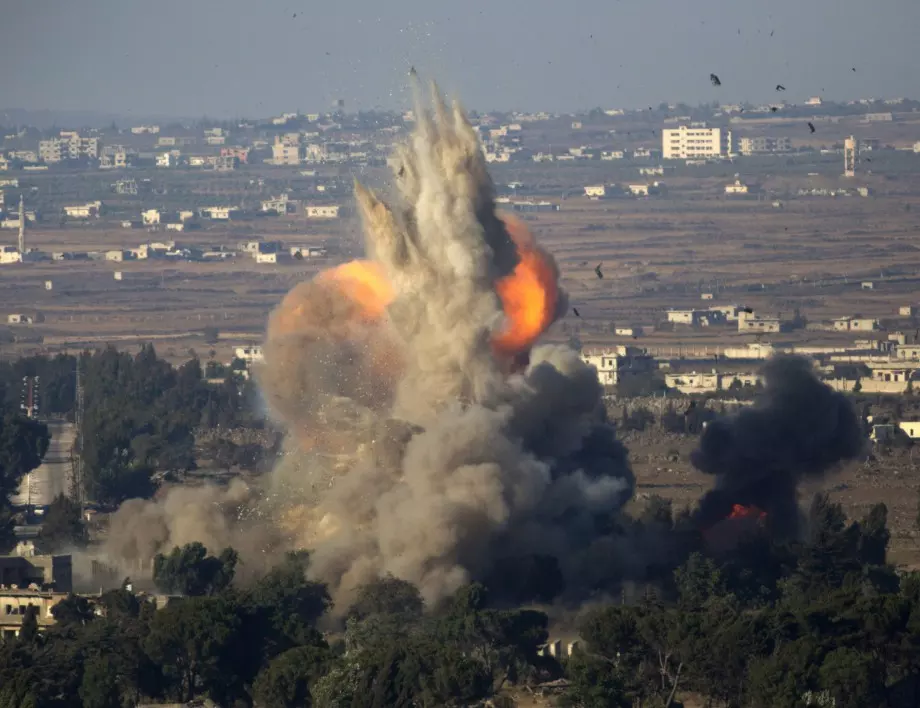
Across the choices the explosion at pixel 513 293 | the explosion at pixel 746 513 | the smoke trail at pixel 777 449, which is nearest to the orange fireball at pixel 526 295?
the explosion at pixel 513 293

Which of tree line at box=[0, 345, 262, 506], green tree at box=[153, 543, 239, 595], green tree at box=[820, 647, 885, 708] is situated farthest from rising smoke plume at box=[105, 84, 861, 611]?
tree line at box=[0, 345, 262, 506]

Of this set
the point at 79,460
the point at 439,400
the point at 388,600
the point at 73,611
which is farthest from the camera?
the point at 79,460

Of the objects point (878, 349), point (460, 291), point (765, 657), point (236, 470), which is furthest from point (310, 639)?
point (878, 349)

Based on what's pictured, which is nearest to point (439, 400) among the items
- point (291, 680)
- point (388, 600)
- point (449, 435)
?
A: point (449, 435)

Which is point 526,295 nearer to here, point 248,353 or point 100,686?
point 100,686

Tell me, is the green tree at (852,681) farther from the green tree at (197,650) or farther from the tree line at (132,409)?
the tree line at (132,409)

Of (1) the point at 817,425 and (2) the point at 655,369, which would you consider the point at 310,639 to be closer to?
(1) the point at 817,425

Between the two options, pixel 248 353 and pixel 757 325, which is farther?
pixel 757 325
